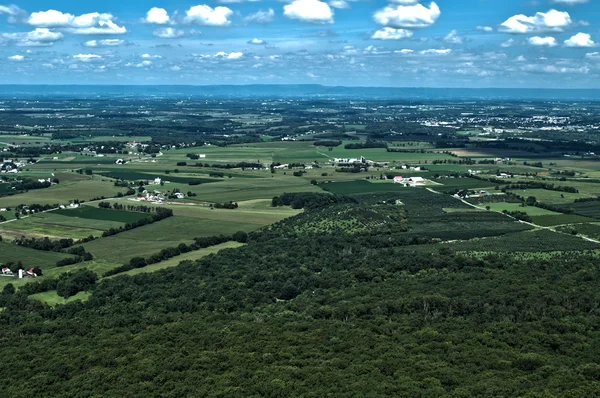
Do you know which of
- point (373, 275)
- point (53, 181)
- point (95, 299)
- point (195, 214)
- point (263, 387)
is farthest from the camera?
point (53, 181)

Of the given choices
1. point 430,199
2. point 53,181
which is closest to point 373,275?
point 430,199

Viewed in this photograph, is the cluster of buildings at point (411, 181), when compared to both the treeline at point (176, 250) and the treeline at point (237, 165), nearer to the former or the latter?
the treeline at point (237, 165)

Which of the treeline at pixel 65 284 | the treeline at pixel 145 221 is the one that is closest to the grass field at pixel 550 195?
the treeline at pixel 145 221

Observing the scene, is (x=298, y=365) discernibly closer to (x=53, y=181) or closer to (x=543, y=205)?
(x=543, y=205)

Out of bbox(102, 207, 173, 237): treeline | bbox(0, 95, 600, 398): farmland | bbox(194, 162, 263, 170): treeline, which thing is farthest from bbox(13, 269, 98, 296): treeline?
bbox(194, 162, 263, 170): treeline

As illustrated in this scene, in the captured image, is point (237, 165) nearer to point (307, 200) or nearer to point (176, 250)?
point (307, 200)

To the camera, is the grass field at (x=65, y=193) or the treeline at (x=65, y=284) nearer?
the treeline at (x=65, y=284)
